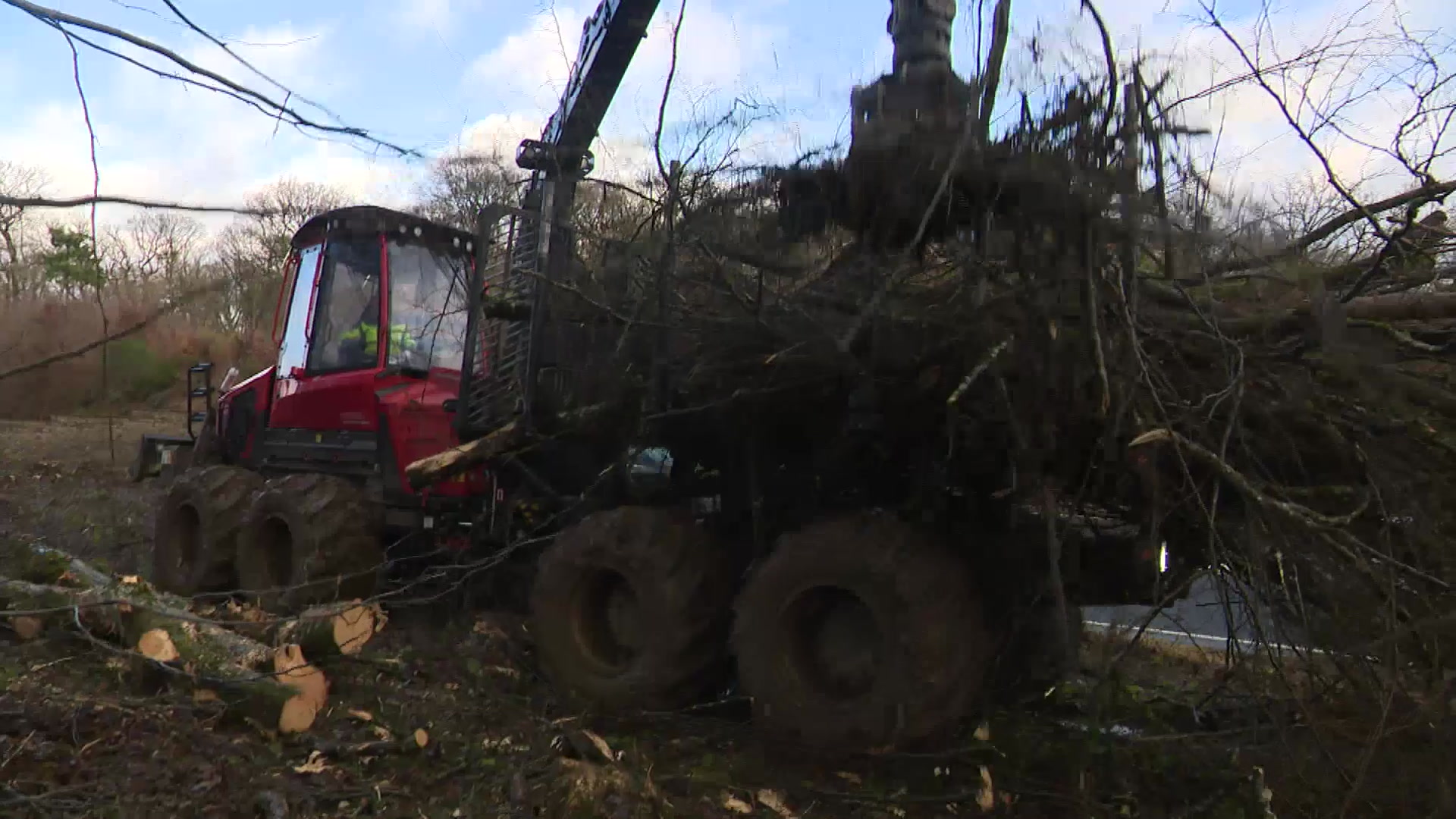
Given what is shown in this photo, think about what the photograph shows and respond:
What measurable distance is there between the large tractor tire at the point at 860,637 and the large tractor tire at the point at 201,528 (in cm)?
475

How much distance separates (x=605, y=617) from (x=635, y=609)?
29cm

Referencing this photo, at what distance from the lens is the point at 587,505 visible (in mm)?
6320

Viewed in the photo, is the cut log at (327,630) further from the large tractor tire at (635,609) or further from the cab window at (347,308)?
the cab window at (347,308)

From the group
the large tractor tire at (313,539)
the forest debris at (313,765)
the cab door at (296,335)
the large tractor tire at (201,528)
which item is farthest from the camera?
the large tractor tire at (201,528)

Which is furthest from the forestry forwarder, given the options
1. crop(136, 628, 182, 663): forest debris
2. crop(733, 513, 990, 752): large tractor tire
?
crop(136, 628, 182, 663): forest debris

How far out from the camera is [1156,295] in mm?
4230

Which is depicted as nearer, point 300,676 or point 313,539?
point 300,676

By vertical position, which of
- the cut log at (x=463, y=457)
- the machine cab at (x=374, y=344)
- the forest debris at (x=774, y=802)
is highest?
the machine cab at (x=374, y=344)

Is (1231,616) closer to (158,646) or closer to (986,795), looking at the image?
(986,795)

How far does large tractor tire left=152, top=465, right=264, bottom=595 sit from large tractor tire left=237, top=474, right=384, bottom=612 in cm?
39

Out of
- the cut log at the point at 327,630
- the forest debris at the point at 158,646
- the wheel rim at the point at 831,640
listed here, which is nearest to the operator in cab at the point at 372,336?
the cut log at the point at 327,630

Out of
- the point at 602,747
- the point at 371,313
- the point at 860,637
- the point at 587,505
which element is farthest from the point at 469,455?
the point at 860,637

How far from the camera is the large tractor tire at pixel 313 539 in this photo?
7145 mm

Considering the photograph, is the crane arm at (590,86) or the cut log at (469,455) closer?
the cut log at (469,455)
